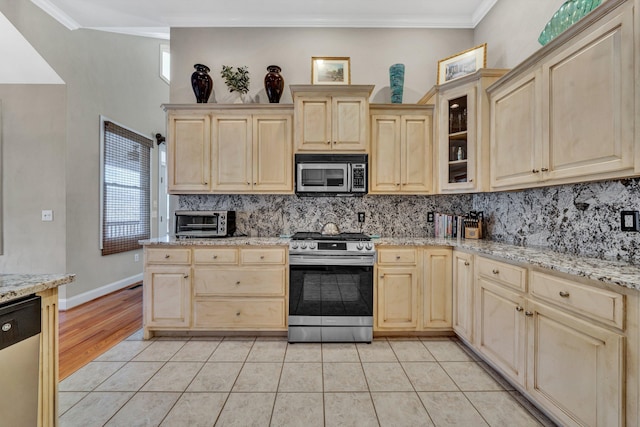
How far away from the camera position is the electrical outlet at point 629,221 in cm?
163

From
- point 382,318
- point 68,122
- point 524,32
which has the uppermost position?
point 524,32

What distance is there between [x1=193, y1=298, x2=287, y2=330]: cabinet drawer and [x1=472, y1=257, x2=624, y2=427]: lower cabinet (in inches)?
69.8

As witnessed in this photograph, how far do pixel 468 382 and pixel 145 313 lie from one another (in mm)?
2787

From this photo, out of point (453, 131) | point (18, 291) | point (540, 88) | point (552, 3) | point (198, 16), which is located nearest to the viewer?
point (18, 291)

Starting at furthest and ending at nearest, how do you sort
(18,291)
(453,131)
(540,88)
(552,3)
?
1. (453,131)
2. (552,3)
3. (540,88)
4. (18,291)

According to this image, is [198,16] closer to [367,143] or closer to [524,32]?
[367,143]

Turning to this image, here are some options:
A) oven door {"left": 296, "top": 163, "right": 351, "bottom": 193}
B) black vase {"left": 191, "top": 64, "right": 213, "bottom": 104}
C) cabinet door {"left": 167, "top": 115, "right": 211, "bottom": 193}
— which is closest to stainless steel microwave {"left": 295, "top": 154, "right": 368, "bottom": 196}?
oven door {"left": 296, "top": 163, "right": 351, "bottom": 193}

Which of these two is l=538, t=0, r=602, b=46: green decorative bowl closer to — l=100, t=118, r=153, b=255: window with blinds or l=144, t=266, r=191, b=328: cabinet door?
l=144, t=266, r=191, b=328: cabinet door

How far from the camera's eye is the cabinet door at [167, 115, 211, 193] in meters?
2.94

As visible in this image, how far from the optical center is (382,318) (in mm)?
2676

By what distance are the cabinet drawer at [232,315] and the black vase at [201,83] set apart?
6.92ft

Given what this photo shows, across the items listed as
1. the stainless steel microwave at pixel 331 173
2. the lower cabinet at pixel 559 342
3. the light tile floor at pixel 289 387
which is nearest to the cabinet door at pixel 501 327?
the lower cabinet at pixel 559 342

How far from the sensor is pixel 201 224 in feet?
9.46

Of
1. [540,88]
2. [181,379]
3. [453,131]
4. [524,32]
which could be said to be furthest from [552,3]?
[181,379]
